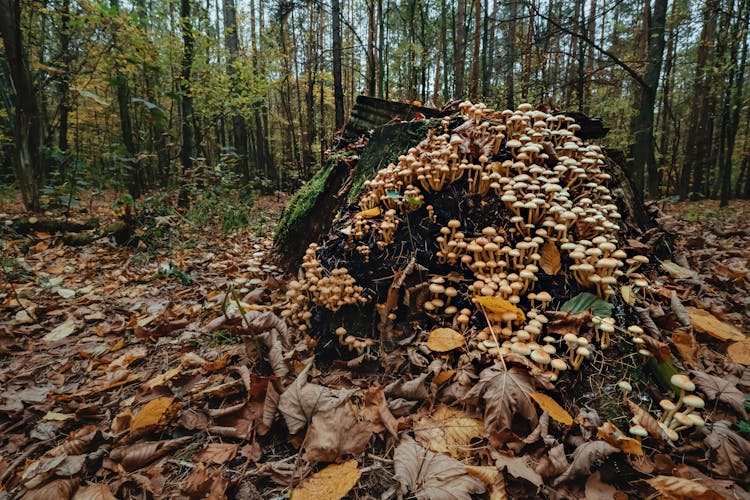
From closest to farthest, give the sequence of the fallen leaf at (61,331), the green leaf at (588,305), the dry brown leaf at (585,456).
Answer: the dry brown leaf at (585,456)
the green leaf at (588,305)
the fallen leaf at (61,331)

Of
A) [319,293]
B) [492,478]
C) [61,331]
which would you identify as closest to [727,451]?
[492,478]

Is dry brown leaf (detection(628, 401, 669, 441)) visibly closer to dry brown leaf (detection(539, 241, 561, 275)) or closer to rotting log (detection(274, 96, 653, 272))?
dry brown leaf (detection(539, 241, 561, 275))

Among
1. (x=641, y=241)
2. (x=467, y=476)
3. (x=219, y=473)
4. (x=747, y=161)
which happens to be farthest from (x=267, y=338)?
(x=747, y=161)

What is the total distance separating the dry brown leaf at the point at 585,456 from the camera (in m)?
1.31

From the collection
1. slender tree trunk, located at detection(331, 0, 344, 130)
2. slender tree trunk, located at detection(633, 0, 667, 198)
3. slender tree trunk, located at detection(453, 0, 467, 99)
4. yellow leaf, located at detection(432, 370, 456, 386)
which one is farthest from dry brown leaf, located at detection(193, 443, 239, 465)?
slender tree trunk, located at detection(453, 0, 467, 99)

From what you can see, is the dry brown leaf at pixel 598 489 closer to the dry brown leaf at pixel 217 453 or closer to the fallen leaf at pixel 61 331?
the dry brown leaf at pixel 217 453

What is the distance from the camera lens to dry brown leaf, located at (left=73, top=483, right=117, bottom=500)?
135 centimetres

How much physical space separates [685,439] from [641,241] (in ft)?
6.05

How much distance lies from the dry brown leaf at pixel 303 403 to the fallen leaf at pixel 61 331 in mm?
2594

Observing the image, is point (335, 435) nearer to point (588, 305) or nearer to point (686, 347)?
point (588, 305)

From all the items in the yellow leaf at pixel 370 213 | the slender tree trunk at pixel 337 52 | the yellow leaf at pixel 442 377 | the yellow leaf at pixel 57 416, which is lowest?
the yellow leaf at pixel 57 416

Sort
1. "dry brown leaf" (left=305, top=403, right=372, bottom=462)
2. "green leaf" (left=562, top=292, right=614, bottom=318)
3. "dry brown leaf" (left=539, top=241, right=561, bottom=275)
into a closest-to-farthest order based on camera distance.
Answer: "dry brown leaf" (left=305, top=403, right=372, bottom=462)
"green leaf" (left=562, top=292, right=614, bottom=318)
"dry brown leaf" (left=539, top=241, right=561, bottom=275)

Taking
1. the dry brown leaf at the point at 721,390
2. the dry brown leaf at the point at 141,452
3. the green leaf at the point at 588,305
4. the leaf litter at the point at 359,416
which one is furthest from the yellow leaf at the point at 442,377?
the dry brown leaf at the point at 141,452

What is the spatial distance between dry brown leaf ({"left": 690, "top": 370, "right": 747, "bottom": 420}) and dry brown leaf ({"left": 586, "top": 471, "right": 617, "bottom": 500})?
81cm
